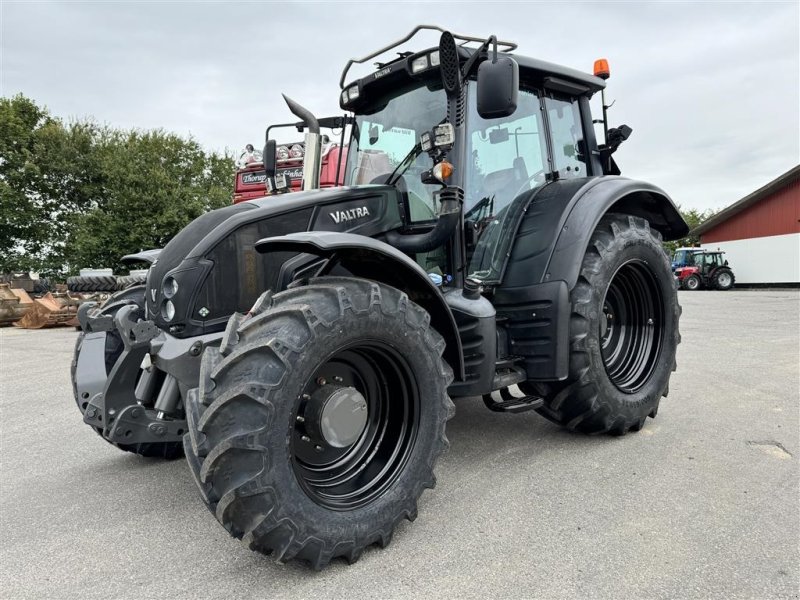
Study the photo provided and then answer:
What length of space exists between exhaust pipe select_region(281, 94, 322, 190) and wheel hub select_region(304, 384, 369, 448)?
202 centimetres

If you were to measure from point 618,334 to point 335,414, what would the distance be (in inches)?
102

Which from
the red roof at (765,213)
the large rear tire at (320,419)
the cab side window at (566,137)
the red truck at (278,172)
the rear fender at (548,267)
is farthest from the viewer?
the red roof at (765,213)

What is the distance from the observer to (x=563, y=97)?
4078 millimetres

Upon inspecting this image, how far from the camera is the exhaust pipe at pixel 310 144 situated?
142 inches

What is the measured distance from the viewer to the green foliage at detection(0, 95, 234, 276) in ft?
78.8

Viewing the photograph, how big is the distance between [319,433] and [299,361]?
46cm

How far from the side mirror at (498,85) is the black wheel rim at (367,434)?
52.2 inches

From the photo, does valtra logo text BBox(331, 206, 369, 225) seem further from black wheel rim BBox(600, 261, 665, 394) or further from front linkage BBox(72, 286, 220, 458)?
black wheel rim BBox(600, 261, 665, 394)

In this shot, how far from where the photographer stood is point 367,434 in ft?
8.74

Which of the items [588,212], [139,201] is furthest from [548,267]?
[139,201]

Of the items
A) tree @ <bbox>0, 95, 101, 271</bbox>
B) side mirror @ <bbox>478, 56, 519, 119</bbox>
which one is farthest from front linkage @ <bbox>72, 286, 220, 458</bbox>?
tree @ <bbox>0, 95, 101, 271</bbox>

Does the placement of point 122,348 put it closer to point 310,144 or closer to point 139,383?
point 139,383

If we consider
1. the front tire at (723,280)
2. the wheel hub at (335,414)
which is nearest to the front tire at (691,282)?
the front tire at (723,280)

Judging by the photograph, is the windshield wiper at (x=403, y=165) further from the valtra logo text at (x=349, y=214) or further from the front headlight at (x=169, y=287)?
the front headlight at (x=169, y=287)
